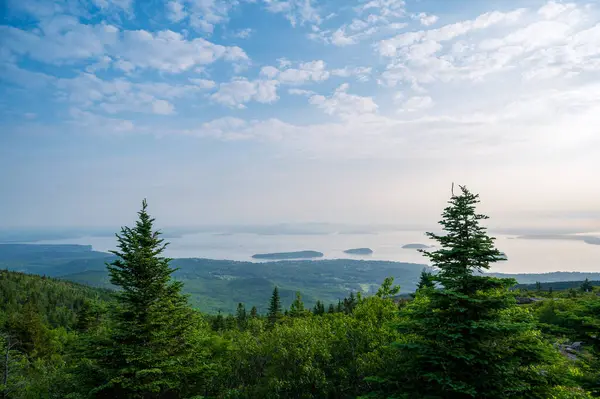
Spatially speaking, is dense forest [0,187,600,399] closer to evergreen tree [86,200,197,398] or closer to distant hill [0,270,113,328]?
evergreen tree [86,200,197,398]

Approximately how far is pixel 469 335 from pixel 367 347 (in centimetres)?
702

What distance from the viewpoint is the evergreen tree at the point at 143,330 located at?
16891mm

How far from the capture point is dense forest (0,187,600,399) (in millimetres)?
11430

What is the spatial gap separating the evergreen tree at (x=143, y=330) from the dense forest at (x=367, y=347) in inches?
2.6

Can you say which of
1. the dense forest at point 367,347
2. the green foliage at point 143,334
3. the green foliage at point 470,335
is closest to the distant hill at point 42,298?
the dense forest at point 367,347

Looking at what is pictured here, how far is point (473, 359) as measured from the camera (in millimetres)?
11195

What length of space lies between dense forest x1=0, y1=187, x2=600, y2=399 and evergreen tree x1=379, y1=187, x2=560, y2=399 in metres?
0.04

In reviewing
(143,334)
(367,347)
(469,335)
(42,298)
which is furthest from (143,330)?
(42,298)

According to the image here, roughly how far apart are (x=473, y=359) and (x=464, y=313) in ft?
5.37

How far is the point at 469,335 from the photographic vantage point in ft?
38.5

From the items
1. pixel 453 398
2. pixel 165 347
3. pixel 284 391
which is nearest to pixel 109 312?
pixel 165 347

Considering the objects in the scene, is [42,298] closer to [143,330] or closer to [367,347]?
[143,330]

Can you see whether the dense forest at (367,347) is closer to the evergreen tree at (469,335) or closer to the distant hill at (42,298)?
the evergreen tree at (469,335)

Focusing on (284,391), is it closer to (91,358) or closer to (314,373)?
(314,373)
